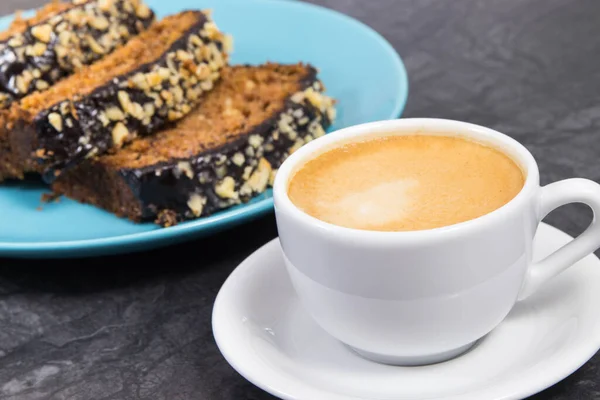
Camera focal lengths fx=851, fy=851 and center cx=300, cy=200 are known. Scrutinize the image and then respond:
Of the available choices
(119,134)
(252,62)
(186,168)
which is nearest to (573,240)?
(186,168)

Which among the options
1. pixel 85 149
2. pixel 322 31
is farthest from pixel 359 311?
pixel 322 31

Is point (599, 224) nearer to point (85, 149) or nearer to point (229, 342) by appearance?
point (229, 342)

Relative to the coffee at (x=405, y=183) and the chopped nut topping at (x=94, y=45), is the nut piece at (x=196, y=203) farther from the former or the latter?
the chopped nut topping at (x=94, y=45)

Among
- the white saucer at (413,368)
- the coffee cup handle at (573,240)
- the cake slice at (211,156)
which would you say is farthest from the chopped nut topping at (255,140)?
the coffee cup handle at (573,240)

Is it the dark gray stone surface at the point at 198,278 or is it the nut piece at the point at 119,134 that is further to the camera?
the nut piece at the point at 119,134

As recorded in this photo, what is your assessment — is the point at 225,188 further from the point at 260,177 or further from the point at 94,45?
the point at 94,45

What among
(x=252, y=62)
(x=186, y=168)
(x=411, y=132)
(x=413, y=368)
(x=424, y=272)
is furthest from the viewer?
(x=252, y=62)
